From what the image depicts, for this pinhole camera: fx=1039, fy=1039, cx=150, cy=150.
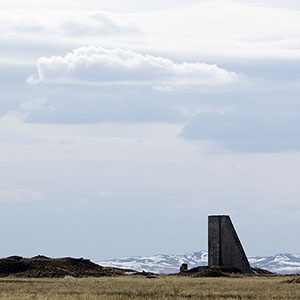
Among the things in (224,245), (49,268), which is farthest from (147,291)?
(224,245)

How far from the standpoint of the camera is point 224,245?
8575 cm

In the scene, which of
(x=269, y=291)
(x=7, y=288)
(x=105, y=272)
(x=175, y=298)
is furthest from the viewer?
(x=105, y=272)

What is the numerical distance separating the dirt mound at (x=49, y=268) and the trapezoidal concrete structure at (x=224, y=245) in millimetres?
7895

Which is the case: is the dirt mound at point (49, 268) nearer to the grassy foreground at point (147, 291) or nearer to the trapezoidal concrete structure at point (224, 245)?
the trapezoidal concrete structure at point (224, 245)

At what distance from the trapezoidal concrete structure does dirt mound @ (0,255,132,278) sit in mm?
7895

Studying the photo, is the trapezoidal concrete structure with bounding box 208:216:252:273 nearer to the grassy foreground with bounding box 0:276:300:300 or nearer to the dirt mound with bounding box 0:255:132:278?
the dirt mound with bounding box 0:255:132:278

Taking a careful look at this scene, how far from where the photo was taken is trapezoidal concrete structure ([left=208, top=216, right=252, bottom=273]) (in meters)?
85.3

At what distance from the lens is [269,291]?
165 ft

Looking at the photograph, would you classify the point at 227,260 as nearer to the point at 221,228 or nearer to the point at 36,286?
the point at 221,228

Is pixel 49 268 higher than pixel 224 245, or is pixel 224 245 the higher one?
pixel 224 245

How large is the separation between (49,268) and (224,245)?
A: 16.6 metres

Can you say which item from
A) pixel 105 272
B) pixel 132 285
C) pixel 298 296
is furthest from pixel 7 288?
pixel 105 272

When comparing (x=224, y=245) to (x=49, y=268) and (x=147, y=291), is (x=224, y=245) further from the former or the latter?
(x=147, y=291)

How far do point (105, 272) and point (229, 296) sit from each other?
33102 millimetres
